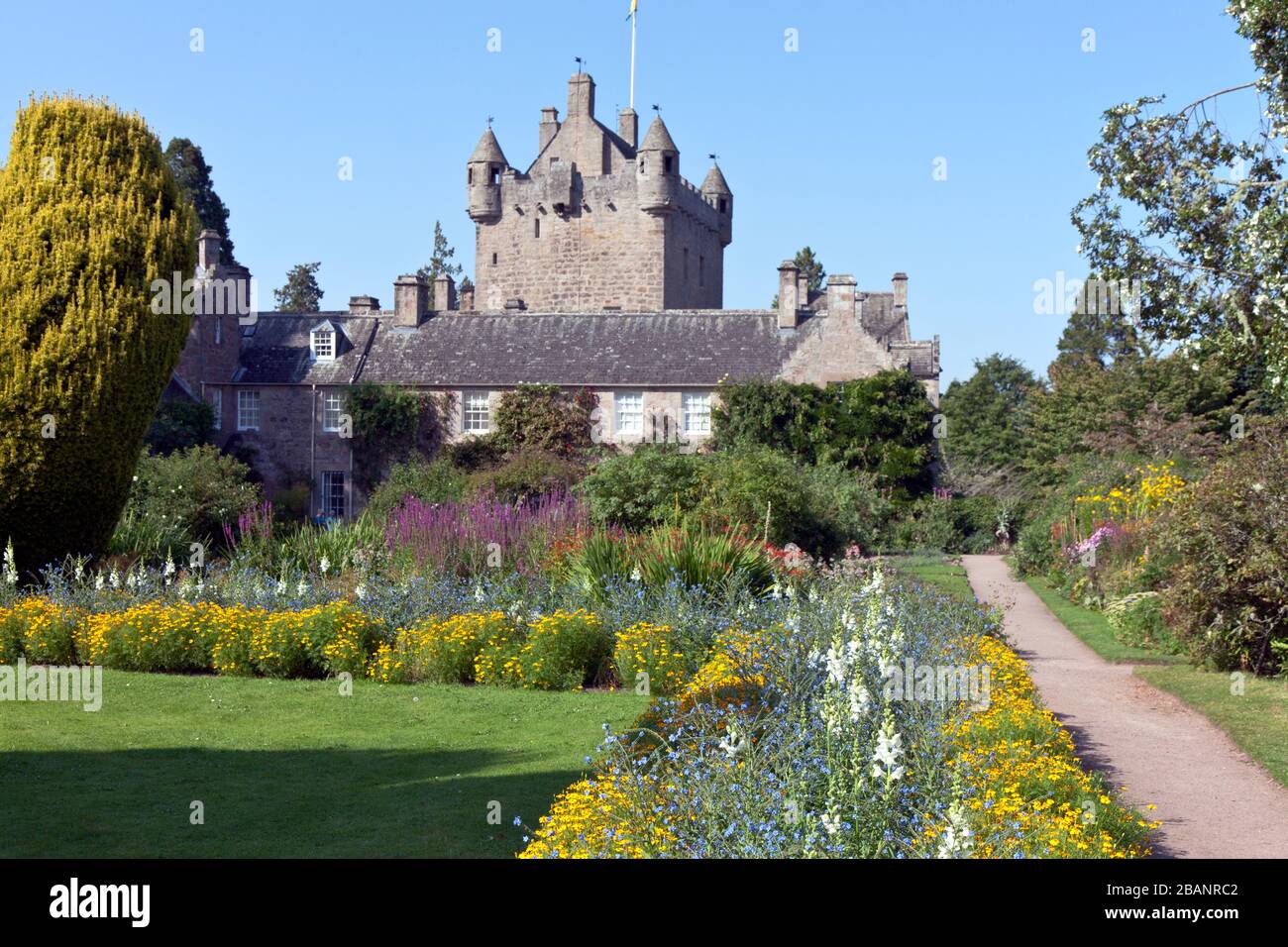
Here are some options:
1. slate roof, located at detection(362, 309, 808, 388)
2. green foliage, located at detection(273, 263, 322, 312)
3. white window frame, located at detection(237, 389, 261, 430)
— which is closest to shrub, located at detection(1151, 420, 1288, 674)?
slate roof, located at detection(362, 309, 808, 388)

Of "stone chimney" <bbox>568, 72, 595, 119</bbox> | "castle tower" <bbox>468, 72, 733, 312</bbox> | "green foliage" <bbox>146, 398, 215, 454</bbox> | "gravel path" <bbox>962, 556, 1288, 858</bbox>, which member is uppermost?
"stone chimney" <bbox>568, 72, 595, 119</bbox>

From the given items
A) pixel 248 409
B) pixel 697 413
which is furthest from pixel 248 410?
pixel 697 413

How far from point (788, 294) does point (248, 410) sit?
16.3 m

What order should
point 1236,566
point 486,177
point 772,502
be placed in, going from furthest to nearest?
point 486,177, point 772,502, point 1236,566

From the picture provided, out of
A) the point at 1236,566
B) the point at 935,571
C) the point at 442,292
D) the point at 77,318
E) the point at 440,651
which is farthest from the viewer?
the point at 442,292

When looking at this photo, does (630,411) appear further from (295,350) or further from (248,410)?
(248,410)

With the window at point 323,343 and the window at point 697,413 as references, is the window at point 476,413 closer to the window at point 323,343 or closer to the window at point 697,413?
the window at point 323,343

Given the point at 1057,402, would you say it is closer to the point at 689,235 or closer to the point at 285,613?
the point at 689,235

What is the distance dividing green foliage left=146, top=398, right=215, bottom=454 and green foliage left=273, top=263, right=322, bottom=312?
3669 cm

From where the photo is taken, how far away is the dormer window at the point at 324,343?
1507 inches

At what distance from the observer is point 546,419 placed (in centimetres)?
3491

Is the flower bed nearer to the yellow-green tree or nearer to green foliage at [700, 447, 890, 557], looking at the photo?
the yellow-green tree

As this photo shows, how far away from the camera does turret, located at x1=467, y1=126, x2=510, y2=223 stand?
46.3 metres

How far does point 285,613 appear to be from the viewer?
12.7 m
